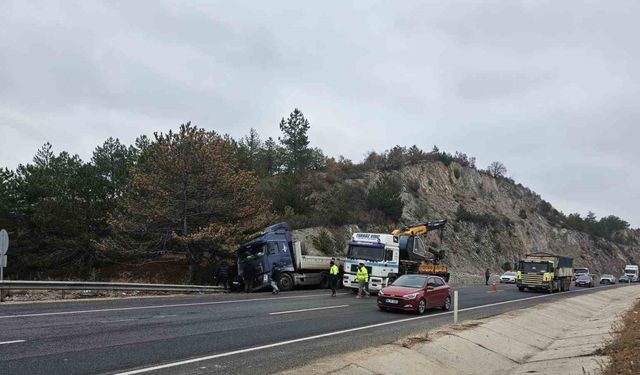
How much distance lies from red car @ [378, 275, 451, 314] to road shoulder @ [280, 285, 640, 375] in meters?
A: 2.80

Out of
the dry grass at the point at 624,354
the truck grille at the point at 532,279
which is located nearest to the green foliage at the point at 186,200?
the truck grille at the point at 532,279

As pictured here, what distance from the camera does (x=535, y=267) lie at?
38969mm

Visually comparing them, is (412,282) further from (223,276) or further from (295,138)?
(295,138)

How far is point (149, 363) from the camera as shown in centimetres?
930

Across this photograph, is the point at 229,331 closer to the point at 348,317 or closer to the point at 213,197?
the point at 348,317

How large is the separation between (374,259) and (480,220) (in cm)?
5163

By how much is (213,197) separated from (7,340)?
76.9 ft

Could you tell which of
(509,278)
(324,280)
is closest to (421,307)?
(324,280)

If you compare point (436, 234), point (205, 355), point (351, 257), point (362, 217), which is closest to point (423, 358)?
point (205, 355)

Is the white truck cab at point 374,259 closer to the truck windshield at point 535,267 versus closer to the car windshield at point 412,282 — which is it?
the car windshield at point 412,282

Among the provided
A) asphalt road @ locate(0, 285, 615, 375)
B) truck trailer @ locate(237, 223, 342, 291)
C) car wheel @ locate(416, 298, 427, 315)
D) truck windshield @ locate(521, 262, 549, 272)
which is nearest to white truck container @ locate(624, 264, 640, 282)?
truck windshield @ locate(521, 262, 549, 272)

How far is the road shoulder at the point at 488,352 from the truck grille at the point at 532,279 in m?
19.3

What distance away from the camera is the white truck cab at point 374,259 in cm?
2800

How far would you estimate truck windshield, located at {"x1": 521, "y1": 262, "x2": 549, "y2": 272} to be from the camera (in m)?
38.7
